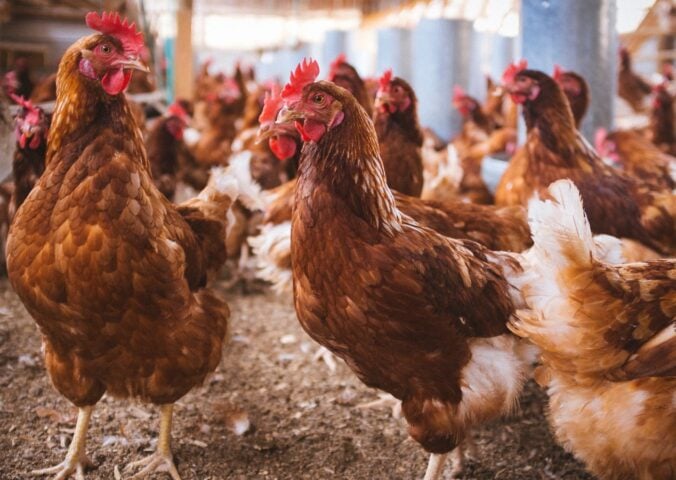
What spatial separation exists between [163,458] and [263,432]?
18.8 inches

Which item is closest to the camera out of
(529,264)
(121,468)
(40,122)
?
(529,264)

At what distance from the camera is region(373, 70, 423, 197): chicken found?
332 cm

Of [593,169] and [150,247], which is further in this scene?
[593,169]

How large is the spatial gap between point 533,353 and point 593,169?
1.36 m

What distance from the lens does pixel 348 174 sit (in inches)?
78.3

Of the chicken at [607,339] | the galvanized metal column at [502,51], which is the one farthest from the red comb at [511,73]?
the galvanized metal column at [502,51]

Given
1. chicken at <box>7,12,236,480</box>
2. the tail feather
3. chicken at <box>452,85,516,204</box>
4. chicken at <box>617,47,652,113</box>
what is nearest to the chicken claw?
chicken at <box>7,12,236,480</box>

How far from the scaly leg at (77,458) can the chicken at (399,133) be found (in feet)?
5.93

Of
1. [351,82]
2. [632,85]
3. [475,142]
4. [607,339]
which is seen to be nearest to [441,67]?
[475,142]

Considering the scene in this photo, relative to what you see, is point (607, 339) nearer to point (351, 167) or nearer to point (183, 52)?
point (351, 167)

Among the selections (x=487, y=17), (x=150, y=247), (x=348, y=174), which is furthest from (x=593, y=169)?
(x=487, y=17)

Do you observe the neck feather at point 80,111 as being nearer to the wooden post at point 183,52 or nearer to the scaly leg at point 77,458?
the scaly leg at point 77,458

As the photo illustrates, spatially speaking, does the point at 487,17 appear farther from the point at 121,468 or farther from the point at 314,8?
the point at 121,468

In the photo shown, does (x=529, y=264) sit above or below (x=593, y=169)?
below
